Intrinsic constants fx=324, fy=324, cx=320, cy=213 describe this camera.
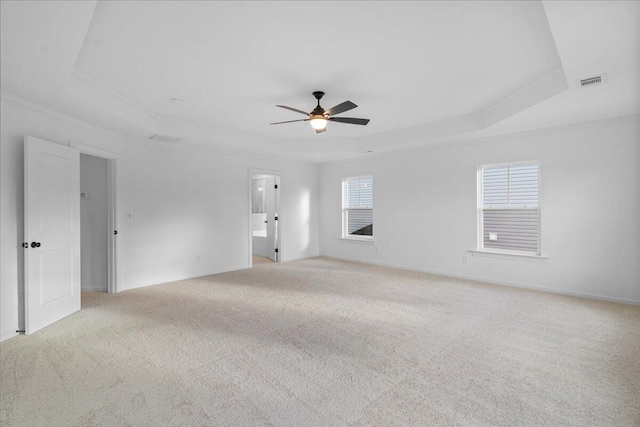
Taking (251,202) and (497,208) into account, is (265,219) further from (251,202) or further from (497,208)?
(497,208)

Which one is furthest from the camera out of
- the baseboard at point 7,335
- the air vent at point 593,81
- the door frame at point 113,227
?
the door frame at point 113,227

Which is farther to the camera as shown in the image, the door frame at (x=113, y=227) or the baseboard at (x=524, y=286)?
the door frame at (x=113, y=227)

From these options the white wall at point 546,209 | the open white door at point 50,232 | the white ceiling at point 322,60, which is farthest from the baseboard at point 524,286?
the open white door at point 50,232

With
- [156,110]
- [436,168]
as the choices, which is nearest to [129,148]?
[156,110]

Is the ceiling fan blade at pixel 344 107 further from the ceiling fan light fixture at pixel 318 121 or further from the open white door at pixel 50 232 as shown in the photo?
the open white door at pixel 50 232

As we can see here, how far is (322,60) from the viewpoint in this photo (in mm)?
3074

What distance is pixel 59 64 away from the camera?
2.64 metres

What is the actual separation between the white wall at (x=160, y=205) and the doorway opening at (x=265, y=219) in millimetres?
219

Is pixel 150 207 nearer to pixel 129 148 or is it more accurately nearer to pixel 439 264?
pixel 129 148

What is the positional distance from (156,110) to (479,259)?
5610 mm

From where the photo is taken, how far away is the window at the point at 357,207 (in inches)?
292

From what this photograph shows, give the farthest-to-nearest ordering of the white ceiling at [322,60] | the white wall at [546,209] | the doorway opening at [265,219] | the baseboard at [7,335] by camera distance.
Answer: the doorway opening at [265,219], the white wall at [546,209], the baseboard at [7,335], the white ceiling at [322,60]

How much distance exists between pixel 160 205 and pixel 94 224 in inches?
38.4

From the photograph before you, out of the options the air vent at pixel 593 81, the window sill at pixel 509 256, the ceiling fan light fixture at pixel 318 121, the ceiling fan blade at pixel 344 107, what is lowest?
the window sill at pixel 509 256
